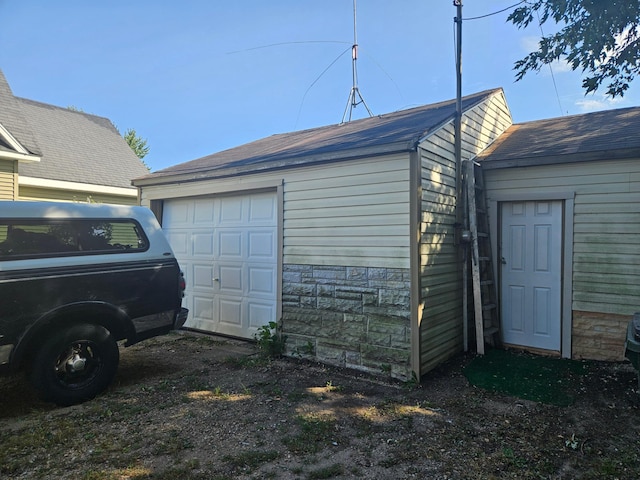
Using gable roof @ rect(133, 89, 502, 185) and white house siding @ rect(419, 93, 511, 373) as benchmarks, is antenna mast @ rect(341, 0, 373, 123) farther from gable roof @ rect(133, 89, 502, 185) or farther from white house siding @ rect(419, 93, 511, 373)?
white house siding @ rect(419, 93, 511, 373)

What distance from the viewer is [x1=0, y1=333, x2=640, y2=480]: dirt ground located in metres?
2.88

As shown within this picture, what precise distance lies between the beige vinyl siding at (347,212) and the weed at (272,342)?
0.98 m

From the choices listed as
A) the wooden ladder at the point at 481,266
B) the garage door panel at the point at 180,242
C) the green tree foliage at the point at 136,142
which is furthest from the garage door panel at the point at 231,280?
the green tree foliage at the point at 136,142

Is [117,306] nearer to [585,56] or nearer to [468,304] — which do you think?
[468,304]

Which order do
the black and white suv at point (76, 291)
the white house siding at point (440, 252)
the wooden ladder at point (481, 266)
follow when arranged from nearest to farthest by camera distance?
the black and white suv at point (76, 291)
the white house siding at point (440, 252)
the wooden ladder at point (481, 266)

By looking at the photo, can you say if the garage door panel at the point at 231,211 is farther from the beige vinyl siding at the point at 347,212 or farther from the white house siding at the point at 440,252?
the white house siding at the point at 440,252

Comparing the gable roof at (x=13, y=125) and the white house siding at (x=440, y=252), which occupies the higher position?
the gable roof at (x=13, y=125)

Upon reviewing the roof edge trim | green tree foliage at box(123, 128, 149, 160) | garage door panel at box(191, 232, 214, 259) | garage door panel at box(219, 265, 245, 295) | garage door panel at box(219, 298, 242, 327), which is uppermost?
green tree foliage at box(123, 128, 149, 160)

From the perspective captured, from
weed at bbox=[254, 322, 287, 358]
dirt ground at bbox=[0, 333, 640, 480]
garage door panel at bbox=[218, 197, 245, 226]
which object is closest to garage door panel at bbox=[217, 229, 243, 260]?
garage door panel at bbox=[218, 197, 245, 226]

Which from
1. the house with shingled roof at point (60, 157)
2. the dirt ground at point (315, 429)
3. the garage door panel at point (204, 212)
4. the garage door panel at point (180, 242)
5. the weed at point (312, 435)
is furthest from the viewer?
the house with shingled roof at point (60, 157)

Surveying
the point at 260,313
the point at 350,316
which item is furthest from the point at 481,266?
the point at 260,313

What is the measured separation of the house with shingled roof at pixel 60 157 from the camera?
29.8 ft

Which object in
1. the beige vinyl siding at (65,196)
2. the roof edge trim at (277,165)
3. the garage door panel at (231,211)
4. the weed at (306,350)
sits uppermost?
the beige vinyl siding at (65,196)

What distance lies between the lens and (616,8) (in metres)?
4.21
